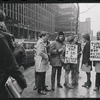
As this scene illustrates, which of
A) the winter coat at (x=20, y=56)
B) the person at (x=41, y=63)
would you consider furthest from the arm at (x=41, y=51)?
the winter coat at (x=20, y=56)

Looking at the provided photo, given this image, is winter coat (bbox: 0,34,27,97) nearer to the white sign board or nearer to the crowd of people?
the crowd of people

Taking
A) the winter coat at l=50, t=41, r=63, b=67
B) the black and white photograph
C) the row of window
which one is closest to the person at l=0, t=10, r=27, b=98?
the black and white photograph

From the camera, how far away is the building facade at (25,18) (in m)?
40.3

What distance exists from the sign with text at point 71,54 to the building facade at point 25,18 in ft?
91.1

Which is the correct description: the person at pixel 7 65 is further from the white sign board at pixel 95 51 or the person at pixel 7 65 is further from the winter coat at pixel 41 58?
the white sign board at pixel 95 51

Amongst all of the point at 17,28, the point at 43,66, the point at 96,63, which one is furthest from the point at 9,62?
the point at 17,28

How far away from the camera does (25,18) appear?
5353 cm

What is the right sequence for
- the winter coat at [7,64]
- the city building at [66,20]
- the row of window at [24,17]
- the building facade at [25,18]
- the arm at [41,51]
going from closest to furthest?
the winter coat at [7,64]
the arm at [41,51]
the building facade at [25,18]
the row of window at [24,17]
the city building at [66,20]

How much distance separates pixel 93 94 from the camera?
5.93 metres

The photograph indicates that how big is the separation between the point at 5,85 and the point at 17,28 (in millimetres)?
42534

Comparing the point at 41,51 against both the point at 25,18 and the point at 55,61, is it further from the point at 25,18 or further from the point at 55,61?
the point at 25,18

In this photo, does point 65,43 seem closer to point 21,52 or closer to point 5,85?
point 21,52

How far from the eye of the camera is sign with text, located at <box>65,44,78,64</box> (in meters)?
6.94

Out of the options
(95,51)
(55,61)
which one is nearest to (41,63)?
(55,61)
